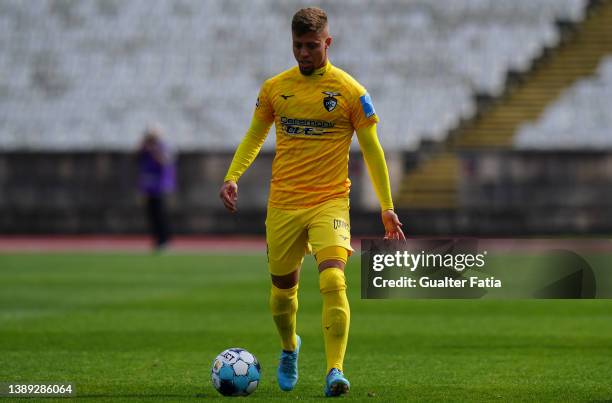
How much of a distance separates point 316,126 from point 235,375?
1562 mm

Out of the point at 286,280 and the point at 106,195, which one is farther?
the point at 106,195

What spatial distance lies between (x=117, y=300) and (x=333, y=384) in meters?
7.53

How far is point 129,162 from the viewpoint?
29406mm

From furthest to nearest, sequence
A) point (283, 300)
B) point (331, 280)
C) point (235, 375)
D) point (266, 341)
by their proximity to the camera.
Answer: point (266, 341) → point (283, 300) → point (235, 375) → point (331, 280)

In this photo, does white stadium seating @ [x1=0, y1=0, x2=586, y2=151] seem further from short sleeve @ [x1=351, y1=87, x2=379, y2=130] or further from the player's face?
the player's face

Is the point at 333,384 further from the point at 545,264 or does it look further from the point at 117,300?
the point at 117,300

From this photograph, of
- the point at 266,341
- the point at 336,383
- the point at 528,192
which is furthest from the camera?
the point at 528,192

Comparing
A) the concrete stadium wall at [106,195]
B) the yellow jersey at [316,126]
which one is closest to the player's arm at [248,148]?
the yellow jersey at [316,126]

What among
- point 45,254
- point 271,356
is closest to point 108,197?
point 45,254

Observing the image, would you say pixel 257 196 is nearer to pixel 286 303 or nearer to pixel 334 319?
pixel 286 303

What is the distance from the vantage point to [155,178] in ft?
75.6

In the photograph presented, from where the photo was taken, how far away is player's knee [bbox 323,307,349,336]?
7.68 m

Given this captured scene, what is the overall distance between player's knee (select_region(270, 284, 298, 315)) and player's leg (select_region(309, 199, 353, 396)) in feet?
1.46

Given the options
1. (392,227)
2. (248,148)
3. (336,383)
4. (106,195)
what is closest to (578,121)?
(106,195)
